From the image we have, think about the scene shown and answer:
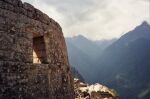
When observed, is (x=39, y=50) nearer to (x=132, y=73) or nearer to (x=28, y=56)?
(x=28, y=56)

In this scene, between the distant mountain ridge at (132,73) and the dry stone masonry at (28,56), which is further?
the distant mountain ridge at (132,73)

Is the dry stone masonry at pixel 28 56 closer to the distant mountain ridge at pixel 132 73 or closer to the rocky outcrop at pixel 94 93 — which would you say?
the rocky outcrop at pixel 94 93

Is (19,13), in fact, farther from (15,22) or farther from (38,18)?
(38,18)

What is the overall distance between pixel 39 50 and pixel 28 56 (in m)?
1.68

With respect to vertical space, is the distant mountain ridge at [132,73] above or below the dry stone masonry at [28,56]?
above

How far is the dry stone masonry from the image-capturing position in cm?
796

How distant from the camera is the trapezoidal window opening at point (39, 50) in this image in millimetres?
10437

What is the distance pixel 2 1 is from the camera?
803cm

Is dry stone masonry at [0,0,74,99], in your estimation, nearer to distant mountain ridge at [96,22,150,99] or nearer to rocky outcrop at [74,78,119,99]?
rocky outcrop at [74,78,119,99]

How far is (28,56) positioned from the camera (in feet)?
29.5

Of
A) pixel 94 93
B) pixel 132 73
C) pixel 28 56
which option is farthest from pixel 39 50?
pixel 132 73

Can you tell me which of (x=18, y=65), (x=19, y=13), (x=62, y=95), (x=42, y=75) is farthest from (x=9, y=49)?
(x=62, y=95)

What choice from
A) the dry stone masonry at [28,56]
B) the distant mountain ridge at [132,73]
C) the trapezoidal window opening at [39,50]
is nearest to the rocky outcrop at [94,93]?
the dry stone masonry at [28,56]

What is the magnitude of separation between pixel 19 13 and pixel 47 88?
286 cm
